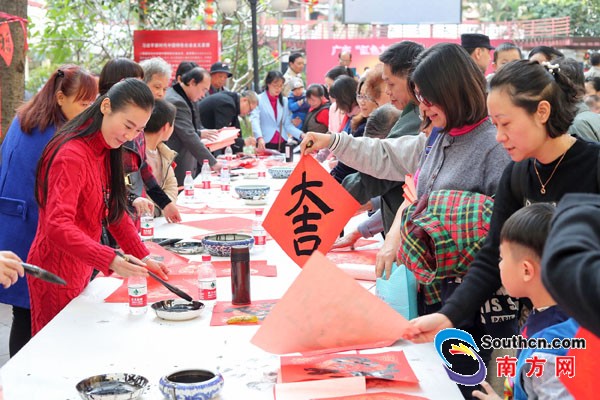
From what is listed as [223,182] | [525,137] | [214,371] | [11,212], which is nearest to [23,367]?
[214,371]

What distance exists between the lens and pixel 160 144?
4156mm

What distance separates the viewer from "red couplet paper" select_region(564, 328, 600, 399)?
4.00ft

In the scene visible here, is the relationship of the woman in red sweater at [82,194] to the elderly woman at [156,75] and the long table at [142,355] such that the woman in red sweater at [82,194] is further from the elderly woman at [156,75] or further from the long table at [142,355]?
the elderly woman at [156,75]

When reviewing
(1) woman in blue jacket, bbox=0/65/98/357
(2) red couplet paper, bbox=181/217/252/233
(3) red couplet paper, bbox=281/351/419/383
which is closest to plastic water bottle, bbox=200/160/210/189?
(2) red couplet paper, bbox=181/217/252/233

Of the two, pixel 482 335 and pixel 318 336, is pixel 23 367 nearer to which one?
pixel 318 336

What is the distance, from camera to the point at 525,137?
175 centimetres

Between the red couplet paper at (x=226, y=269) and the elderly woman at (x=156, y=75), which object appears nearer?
the red couplet paper at (x=226, y=269)

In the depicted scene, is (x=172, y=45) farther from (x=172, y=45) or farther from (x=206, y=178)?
(x=206, y=178)

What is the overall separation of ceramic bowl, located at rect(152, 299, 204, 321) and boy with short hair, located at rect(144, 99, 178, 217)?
163cm

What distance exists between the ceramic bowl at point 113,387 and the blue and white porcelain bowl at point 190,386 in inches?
2.2

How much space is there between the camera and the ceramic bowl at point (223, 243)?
300 centimetres

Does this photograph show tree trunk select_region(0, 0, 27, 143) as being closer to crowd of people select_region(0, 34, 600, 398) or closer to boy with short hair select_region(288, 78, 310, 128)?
crowd of people select_region(0, 34, 600, 398)

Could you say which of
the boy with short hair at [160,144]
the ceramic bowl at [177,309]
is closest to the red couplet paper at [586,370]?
the ceramic bowl at [177,309]

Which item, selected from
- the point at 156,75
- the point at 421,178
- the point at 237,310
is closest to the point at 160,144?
the point at 156,75
